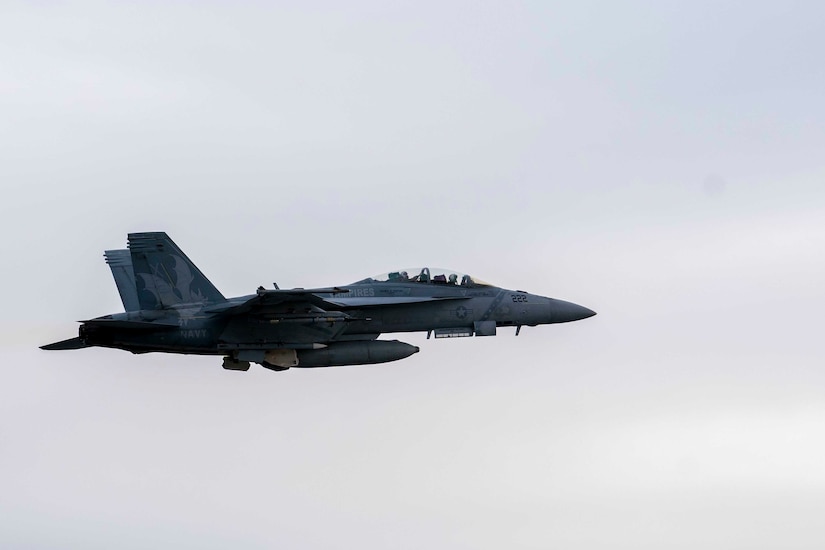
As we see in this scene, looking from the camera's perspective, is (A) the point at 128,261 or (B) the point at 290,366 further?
(A) the point at 128,261

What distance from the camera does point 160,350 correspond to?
140 feet

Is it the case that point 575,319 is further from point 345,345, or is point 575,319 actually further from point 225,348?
point 225,348

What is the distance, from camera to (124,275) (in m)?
46.4

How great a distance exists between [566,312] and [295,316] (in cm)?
865

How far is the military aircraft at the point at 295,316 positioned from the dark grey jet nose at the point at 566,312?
0.26ft

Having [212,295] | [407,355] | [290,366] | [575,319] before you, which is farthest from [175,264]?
[575,319]

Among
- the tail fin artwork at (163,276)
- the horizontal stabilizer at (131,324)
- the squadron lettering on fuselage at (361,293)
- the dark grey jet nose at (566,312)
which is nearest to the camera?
the horizontal stabilizer at (131,324)

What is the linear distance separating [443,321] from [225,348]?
21.7 ft

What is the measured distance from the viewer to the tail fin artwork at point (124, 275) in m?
Answer: 45.8

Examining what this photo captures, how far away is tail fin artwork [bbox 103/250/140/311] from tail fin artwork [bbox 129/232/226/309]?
2.68m

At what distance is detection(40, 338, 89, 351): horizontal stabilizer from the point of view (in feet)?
139

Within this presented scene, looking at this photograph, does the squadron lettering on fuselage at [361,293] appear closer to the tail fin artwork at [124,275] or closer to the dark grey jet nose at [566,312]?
the dark grey jet nose at [566,312]

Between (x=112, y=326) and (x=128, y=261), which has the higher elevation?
(x=128, y=261)

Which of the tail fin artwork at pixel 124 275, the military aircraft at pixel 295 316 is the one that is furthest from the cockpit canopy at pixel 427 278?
the tail fin artwork at pixel 124 275
